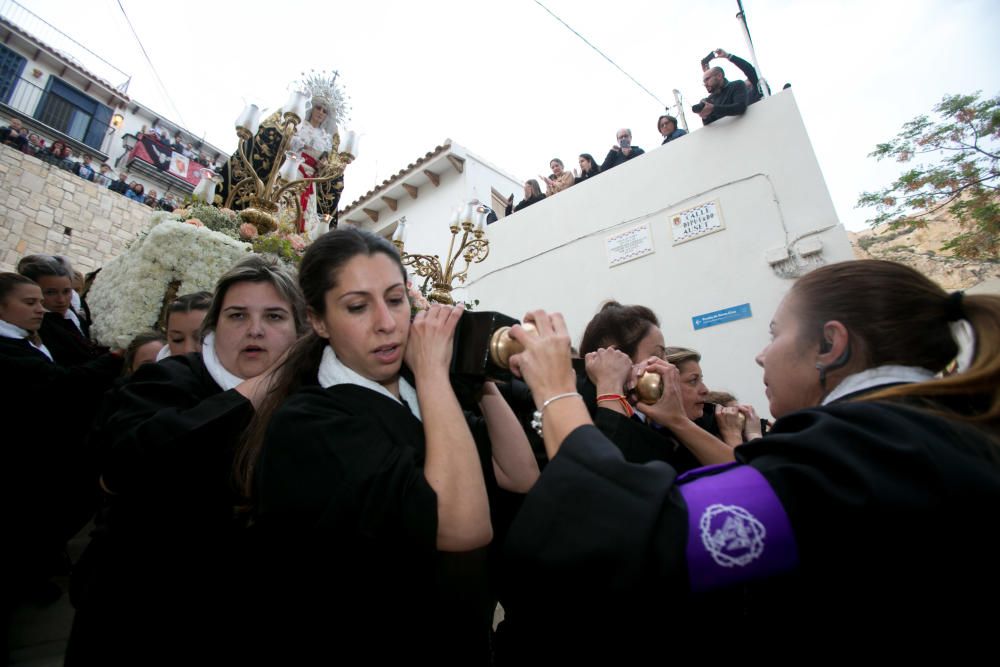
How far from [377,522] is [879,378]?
114 centimetres

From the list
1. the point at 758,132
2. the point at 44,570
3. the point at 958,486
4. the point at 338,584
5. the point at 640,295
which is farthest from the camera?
the point at 640,295

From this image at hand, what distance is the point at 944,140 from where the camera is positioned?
9.10 m

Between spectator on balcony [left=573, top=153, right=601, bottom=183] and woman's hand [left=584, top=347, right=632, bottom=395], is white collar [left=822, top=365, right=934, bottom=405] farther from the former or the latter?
spectator on balcony [left=573, top=153, right=601, bottom=183]

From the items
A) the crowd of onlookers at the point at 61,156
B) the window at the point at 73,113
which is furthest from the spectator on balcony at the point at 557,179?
the window at the point at 73,113

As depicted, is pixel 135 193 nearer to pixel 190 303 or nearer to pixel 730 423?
pixel 190 303

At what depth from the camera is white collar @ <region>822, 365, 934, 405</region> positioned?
38.3 inches

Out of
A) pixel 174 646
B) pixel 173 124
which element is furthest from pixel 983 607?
pixel 173 124

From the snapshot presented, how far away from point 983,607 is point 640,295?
6.27 meters

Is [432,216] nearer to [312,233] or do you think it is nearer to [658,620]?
[312,233]

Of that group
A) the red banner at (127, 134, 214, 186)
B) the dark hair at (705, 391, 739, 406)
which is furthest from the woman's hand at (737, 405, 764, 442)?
the red banner at (127, 134, 214, 186)

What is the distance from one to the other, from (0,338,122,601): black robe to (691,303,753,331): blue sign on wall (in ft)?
19.9

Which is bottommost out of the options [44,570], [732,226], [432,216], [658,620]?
[44,570]

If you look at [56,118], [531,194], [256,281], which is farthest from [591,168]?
[56,118]

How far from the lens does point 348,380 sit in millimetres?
1240
